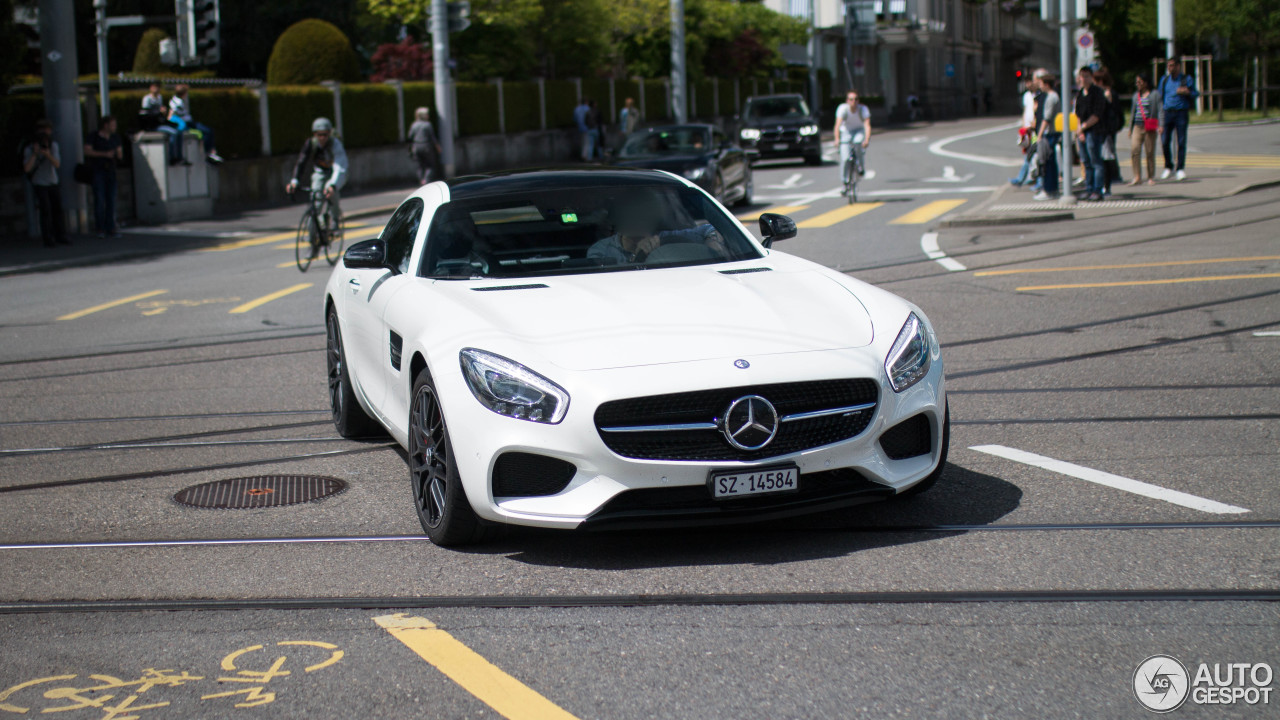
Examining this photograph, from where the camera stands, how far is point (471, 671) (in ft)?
13.3

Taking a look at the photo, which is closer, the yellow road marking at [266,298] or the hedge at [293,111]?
the yellow road marking at [266,298]

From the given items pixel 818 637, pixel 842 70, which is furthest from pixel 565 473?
pixel 842 70

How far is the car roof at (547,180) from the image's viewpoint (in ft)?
Result: 22.0

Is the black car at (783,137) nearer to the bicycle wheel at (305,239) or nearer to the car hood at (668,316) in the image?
the bicycle wheel at (305,239)

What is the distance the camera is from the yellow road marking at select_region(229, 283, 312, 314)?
13767 mm

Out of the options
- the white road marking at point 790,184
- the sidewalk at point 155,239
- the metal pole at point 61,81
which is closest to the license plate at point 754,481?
the sidewalk at point 155,239

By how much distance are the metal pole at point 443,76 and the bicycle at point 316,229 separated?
11.3m

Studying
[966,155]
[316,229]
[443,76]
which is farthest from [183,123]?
[966,155]

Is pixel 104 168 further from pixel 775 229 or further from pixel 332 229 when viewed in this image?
pixel 775 229

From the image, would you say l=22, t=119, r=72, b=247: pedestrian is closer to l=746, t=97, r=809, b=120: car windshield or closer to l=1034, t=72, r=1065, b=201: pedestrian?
l=1034, t=72, r=1065, b=201: pedestrian

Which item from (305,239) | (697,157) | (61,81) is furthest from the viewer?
(697,157)

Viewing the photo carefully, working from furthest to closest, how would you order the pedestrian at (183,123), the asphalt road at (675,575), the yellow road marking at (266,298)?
the pedestrian at (183,123), the yellow road marking at (266,298), the asphalt road at (675,575)

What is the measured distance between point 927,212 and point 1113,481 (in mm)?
15711

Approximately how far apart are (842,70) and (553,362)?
265 feet
